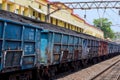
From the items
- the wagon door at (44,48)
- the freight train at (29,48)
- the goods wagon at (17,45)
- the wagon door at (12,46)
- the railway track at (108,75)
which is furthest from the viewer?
the railway track at (108,75)

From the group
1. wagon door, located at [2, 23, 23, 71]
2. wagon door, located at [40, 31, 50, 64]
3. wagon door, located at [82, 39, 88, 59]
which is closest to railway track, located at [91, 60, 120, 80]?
wagon door, located at [82, 39, 88, 59]

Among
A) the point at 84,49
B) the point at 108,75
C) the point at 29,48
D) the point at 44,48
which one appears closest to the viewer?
the point at 29,48

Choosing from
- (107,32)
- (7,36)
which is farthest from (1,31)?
(107,32)

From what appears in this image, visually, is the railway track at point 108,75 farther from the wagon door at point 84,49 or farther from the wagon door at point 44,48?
the wagon door at point 44,48

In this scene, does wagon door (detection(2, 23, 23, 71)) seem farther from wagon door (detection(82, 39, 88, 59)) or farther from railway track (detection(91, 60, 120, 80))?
wagon door (detection(82, 39, 88, 59))

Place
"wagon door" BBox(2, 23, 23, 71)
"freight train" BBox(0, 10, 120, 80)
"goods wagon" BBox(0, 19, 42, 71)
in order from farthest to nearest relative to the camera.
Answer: "freight train" BBox(0, 10, 120, 80) < "wagon door" BBox(2, 23, 23, 71) < "goods wagon" BBox(0, 19, 42, 71)

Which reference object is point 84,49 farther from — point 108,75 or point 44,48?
point 44,48

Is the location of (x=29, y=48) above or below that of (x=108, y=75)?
above

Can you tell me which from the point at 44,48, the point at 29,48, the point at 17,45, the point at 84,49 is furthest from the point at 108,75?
the point at 17,45

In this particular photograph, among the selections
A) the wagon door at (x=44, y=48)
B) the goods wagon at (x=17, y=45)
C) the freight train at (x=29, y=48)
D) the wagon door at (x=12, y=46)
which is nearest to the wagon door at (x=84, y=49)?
the freight train at (x=29, y=48)

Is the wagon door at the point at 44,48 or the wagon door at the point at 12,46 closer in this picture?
the wagon door at the point at 12,46

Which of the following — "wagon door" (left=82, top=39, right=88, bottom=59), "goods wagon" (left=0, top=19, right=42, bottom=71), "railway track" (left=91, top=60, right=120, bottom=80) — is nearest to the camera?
"goods wagon" (left=0, top=19, right=42, bottom=71)

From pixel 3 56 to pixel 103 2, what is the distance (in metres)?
29.0

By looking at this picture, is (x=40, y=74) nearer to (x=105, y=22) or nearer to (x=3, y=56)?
(x=3, y=56)
